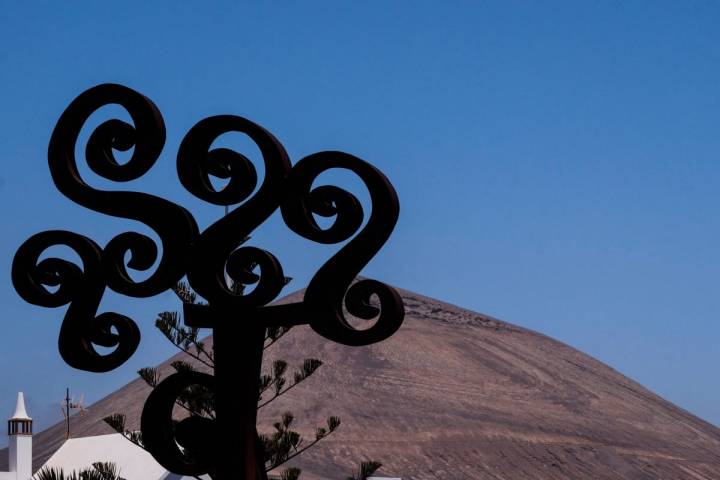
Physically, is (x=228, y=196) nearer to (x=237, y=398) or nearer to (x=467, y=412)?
(x=237, y=398)

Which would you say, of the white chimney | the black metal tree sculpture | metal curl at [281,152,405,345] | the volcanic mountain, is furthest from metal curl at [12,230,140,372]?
the volcanic mountain

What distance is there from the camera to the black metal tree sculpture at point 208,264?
8.00 meters

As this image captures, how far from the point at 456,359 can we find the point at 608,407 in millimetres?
11605

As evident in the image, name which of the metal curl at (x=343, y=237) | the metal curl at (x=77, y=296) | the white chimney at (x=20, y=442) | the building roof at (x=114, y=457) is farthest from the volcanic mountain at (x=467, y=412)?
the metal curl at (x=343, y=237)

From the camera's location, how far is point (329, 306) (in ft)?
26.0

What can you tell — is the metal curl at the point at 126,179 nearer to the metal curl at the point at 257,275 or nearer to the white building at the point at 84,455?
the metal curl at the point at 257,275

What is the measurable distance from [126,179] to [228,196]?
2.13 ft

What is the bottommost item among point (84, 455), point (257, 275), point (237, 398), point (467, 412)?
point (237, 398)

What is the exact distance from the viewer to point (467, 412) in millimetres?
88688

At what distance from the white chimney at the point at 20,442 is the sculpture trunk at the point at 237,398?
67.7ft

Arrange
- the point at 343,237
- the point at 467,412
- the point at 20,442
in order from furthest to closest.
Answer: the point at 467,412 → the point at 20,442 → the point at 343,237

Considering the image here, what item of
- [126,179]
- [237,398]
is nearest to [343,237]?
[237,398]

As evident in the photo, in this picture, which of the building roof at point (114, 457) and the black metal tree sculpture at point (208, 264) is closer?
the black metal tree sculpture at point (208, 264)

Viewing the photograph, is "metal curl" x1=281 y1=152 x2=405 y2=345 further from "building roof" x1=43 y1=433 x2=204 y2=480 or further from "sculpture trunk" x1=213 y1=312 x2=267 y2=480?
"building roof" x1=43 y1=433 x2=204 y2=480
